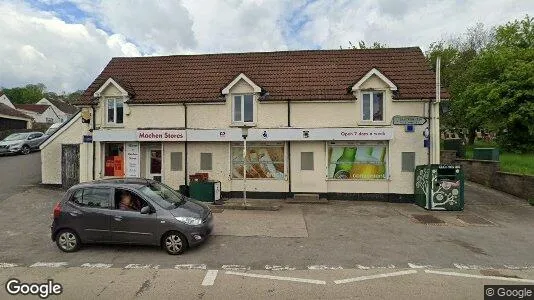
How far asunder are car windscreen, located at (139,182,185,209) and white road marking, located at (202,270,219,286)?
2083 mm

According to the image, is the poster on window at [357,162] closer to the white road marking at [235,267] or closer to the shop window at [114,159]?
the white road marking at [235,267]

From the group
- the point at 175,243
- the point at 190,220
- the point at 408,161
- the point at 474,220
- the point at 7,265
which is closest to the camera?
the point at 7,265

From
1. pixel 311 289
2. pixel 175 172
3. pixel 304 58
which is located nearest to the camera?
pixel 311 289

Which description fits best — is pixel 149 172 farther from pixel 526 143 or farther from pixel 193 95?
pixel 526 143

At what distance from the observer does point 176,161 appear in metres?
14.4

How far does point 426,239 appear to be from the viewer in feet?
27.8

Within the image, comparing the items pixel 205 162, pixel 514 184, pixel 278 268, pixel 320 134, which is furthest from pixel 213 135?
pixel 514 184

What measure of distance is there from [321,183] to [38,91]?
336 feet

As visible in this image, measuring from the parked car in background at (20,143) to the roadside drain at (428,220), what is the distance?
89.8ft

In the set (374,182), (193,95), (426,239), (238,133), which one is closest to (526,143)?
(374,182)

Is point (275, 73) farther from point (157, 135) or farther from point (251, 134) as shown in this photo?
point (157, 135)

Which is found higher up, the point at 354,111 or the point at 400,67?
the point at 400,67

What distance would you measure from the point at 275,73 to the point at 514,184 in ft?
39.5

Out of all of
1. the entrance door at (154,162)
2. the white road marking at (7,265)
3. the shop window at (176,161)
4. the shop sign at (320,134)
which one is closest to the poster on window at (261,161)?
the shop sign at (320,134)
